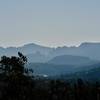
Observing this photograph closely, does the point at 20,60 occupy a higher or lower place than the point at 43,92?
higher

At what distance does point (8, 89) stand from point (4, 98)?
2.86 meters

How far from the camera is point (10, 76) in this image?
10244 cm

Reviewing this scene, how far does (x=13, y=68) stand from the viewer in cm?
10488

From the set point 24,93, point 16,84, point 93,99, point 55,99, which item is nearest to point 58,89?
point 55,99

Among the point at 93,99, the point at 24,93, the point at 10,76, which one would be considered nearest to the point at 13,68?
the point at 10,76

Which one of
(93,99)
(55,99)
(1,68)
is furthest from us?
(93,99)

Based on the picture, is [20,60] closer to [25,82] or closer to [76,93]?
[25,82]

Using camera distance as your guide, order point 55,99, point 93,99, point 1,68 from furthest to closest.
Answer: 1. point 93,99
2. point 55,99
3. point 1,68

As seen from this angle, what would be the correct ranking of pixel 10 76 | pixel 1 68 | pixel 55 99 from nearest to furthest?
pixel 10 76 < pixel 1 68 < pixel 55 99

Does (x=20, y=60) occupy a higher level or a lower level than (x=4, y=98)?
higher

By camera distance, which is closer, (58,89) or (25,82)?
(25,82)

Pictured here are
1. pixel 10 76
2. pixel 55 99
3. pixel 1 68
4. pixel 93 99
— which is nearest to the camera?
pixel 10 76

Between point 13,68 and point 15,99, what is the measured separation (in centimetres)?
900

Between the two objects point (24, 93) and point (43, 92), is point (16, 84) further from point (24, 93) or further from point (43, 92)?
point (43, 92)
